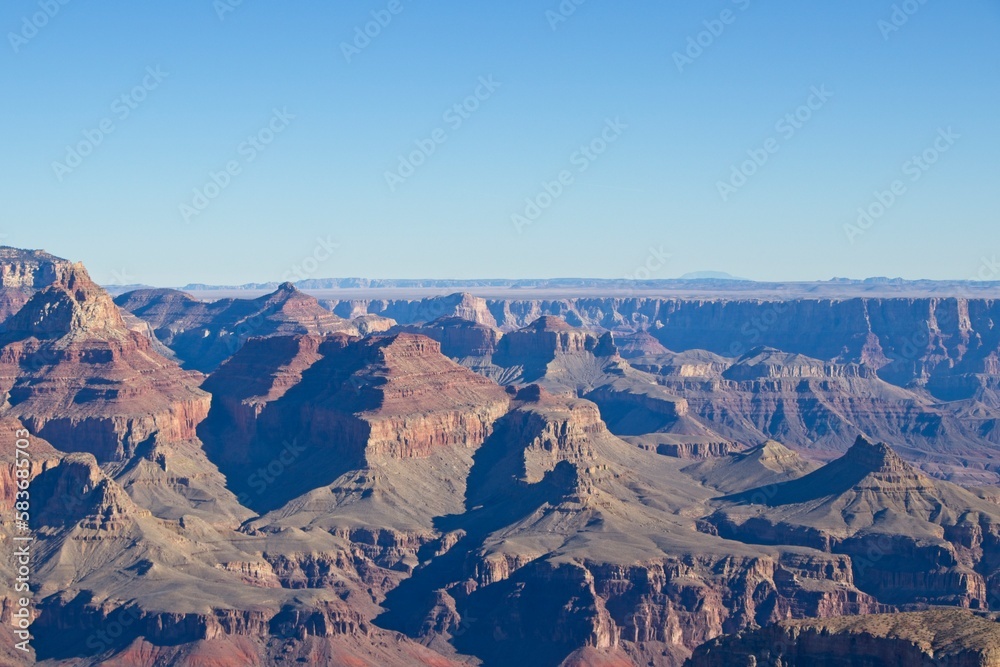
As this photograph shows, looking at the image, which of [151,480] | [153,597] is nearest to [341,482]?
[151,480]

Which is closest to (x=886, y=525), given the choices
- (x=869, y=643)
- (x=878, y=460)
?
(x=878, y=460)

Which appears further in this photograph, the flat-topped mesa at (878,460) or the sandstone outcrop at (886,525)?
the flat-topped mesa at (878,460)

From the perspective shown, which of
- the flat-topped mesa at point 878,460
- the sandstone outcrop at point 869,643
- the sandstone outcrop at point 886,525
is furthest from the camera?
the flat-topped mesa at point 878,460

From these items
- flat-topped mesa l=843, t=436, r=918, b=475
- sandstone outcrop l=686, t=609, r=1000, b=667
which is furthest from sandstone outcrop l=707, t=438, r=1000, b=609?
sandstone outcrop l=686, t=609, r=1000, b=667

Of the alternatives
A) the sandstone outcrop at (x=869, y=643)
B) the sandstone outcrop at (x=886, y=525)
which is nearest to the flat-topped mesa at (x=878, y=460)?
the sandstone outcrop at (x=886, y=525)

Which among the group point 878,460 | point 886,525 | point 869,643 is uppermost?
point 878,460

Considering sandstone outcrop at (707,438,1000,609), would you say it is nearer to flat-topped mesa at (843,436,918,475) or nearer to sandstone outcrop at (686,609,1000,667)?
flat-topped mesa at (843,436,918,475)

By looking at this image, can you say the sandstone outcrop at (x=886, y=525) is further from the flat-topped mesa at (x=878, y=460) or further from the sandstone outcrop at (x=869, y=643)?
the sandstone outcrop at (x=869, y=643)

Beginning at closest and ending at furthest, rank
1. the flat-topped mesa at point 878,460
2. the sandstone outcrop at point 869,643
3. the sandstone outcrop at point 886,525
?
the sandstone outcrop at point 869,643 → the sandstone outcrop at point 886,525 → the flat-topped mesa at point 878,460

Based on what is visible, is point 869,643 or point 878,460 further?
point 878,460

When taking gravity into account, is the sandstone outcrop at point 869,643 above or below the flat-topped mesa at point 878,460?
below

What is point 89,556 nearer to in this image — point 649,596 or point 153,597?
point 153,597

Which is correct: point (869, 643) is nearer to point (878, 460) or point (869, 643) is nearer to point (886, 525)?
point (886, 525)
